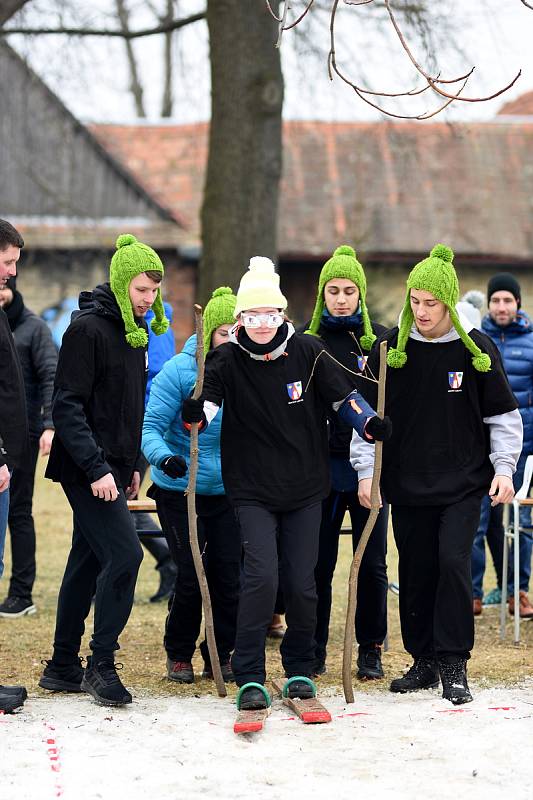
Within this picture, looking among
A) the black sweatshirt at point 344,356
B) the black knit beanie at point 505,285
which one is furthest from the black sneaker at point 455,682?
the black knit beanie at point 505,285

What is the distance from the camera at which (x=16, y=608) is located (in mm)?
8047

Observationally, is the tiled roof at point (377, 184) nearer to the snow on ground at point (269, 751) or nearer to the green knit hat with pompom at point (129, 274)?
the green knit hat with pompom at point (129, 274)

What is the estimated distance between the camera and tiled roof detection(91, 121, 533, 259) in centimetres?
2061

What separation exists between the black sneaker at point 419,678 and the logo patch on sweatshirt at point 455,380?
1307 millimetres

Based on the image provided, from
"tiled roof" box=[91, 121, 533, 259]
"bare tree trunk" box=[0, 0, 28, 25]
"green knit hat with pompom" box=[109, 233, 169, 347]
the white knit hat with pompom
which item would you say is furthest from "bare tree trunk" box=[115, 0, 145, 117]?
the white knit hat with pompom

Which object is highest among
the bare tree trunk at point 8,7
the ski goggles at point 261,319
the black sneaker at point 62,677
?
the bare tree trunk at point 8,7

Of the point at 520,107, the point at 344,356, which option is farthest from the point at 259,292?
the point at 520,107

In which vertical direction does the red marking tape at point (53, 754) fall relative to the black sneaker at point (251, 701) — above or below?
below

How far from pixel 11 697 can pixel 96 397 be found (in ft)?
4.44

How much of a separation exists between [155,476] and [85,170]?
16.2 meters

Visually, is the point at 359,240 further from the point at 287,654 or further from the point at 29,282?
the point at 287,654

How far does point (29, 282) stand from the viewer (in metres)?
21.0

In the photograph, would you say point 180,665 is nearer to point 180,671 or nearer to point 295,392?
point 180,671

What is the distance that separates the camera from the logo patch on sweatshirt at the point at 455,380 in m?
5.85
